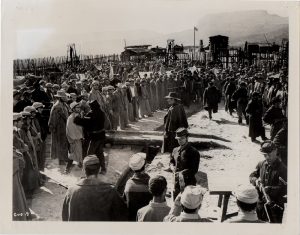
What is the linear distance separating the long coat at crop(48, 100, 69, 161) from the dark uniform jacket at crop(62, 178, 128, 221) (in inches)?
16.0

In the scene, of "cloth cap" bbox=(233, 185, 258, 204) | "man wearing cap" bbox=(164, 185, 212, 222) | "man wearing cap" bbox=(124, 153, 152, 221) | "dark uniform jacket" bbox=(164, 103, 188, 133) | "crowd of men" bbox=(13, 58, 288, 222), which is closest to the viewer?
"man wearing cap" bbox=(164, 185, 212, 222)

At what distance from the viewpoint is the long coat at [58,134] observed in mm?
4016

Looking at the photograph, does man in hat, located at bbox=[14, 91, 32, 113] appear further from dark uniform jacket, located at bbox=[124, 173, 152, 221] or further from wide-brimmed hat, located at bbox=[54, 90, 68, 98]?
dark uniform jacket, located at bbox=[124, 173, 152, 221]

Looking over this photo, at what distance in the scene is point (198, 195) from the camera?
3.16 meters

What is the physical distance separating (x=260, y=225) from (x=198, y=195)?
824 mm

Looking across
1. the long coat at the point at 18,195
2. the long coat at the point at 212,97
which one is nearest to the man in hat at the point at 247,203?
the long coat at the point at 212,97

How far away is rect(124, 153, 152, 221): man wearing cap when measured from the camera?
3357 millimetres

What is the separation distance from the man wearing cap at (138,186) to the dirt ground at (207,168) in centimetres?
36

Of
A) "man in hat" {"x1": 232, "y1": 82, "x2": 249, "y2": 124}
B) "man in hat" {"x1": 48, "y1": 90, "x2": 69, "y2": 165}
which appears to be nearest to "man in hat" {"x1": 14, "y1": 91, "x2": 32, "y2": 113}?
"man in hat" {"x1": 48, "y1": 90, "x2": 69, "y2": 165}

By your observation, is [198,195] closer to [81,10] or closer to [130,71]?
[130,71]

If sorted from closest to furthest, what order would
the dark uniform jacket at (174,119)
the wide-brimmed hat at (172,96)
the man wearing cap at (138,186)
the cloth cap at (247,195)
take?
the cloth cap at (247,195) → the man wearing cap at (138,186) → the dark uniform jacket at (174,119) → the wide-brimmed hat at (172,96)

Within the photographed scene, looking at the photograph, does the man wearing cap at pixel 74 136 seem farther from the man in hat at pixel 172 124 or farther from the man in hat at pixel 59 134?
the man in hat at pixel 172 124

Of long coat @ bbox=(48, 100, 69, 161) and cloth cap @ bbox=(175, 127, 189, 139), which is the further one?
long coat @ bbox=(48, 100, 69, 161)

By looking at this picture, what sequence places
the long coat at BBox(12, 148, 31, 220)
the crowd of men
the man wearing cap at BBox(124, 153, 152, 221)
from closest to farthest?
the man wearing cap at BBox(124, 153, 152, 221)
the crowd of men
the long coat at BBox(12, 148, 31, 220)
